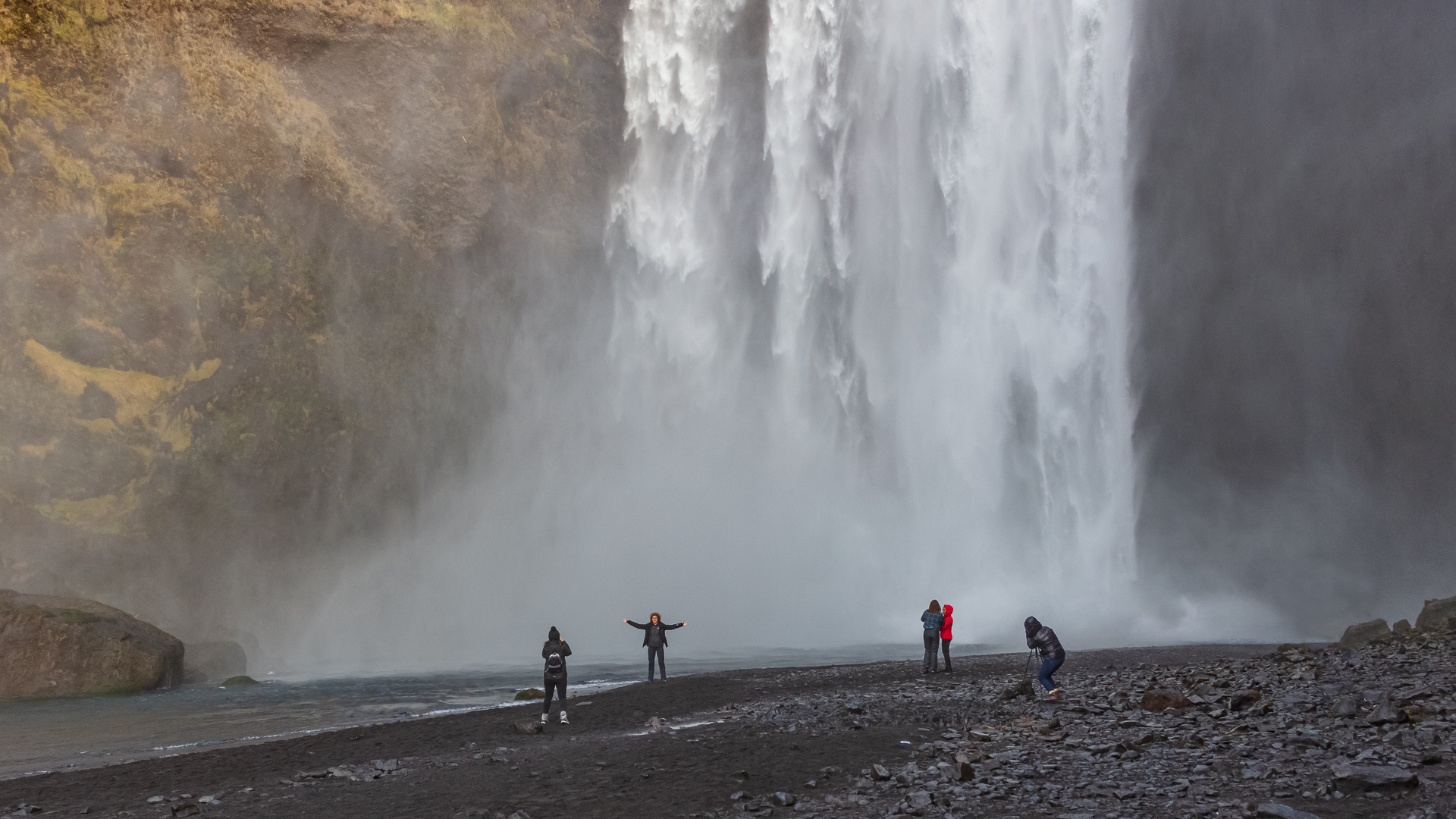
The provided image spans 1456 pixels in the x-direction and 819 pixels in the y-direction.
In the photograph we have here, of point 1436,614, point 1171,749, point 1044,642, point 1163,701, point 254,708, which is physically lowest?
point 254,708

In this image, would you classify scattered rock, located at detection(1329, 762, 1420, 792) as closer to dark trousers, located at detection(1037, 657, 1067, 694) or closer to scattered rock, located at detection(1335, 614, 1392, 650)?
dark trousers, located at detection(1037, 657, 1067, 694)

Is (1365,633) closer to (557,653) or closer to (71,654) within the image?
(557,653)

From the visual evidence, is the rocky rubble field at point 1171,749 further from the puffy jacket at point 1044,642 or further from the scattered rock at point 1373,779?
the puffy jacket at point 1044,642

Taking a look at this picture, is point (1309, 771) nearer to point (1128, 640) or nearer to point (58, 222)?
point (1128, 640)

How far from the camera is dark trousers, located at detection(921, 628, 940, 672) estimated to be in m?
16.5

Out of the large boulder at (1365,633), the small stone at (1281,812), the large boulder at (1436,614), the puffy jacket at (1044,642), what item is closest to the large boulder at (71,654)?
the puffy jacket at (1044,642)

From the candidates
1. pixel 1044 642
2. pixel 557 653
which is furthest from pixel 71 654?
pixel 1044 642

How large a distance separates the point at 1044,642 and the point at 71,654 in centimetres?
2098

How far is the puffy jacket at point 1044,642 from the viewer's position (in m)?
11.8

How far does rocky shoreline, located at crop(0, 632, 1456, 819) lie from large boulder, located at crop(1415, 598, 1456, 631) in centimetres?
544

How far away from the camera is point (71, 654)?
20.5 meters

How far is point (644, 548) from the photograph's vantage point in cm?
3625

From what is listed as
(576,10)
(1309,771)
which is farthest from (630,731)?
(576,10)

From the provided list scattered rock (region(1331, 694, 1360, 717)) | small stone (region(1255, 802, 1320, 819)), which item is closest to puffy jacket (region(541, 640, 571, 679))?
scattered rock (region(1331, 694, 1360, 717))
